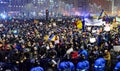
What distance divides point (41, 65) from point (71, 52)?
84.9 inches

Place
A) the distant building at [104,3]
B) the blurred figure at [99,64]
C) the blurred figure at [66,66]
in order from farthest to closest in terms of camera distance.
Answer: the distant building at [104,3]
the blurred figure at [99,64]
the blurred figure at [66,66]

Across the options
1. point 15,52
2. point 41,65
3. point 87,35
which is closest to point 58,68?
point 41,65

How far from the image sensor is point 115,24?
30438 mm

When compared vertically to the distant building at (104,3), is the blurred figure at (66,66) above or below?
above

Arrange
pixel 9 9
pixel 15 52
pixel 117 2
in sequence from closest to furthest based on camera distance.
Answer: pixel 15 52
pixel 9 9
pixel 117 2

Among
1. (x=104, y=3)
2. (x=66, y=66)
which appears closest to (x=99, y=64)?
(x=66, y=66)

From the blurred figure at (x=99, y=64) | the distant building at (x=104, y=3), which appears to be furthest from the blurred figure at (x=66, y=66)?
the distant building at (x=104, y=3)

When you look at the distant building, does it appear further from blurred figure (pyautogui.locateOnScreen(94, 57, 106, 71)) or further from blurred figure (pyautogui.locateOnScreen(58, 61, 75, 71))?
blurred figure (pyautogui.locateOnScreen(58, 61, 75, 71))

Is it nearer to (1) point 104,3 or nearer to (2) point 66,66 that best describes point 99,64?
(2) point 66,66

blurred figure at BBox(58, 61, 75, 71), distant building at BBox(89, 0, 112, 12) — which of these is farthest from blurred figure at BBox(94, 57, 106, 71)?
distant building at BBox(89, 0, 112, 12)

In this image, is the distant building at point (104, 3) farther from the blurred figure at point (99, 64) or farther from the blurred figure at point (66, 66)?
the blurred figure at point (66, 66)

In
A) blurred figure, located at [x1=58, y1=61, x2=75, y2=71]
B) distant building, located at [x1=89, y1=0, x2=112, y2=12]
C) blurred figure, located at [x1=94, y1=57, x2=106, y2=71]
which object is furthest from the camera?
distant building, located at [x1=89, y1=0, x2=112, y2=12]

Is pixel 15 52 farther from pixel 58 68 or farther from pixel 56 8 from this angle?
pixel 56 8

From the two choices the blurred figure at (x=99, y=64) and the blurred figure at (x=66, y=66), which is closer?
the blurred figure at (x=66, y=66)
